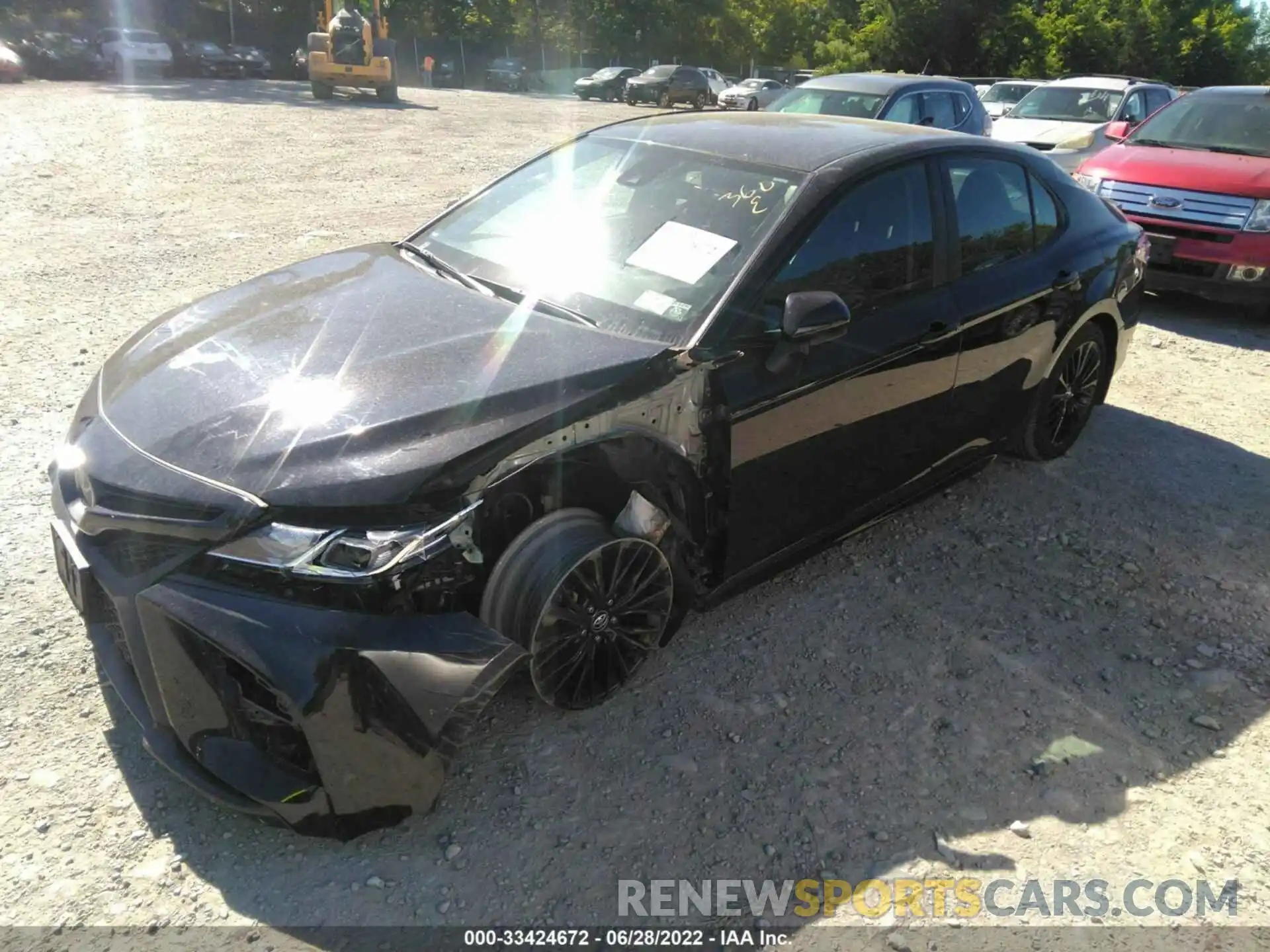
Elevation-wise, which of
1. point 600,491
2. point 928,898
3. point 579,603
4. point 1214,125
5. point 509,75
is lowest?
point 928,898

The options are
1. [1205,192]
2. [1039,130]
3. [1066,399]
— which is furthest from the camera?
[1039,130]

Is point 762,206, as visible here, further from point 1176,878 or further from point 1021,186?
point 1176,878

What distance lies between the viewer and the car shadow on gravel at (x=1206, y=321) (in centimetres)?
706

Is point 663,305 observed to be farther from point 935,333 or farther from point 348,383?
point 935,333

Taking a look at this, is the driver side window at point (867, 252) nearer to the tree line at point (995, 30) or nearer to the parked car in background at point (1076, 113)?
the parked car in background at point (1076, 113)

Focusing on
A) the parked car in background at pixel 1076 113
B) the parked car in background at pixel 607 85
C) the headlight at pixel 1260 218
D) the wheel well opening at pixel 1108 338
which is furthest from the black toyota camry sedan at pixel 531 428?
the parked car in background at pixel 607 85

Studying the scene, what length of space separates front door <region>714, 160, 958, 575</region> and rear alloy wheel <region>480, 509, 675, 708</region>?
38 centimetres

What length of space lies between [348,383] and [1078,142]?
1129 cm

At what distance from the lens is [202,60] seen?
30.0 m

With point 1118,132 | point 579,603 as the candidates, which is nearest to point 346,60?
point 1118,132

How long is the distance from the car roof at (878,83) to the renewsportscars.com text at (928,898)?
8.88 meters

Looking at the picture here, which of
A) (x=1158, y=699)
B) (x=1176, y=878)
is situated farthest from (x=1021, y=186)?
(x=1176, y=878)

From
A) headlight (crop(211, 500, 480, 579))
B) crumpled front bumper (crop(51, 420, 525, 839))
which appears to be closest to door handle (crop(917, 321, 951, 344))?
crumpled front bumper (crop(51, 420, 525, 839))

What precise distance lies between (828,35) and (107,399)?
134ft
